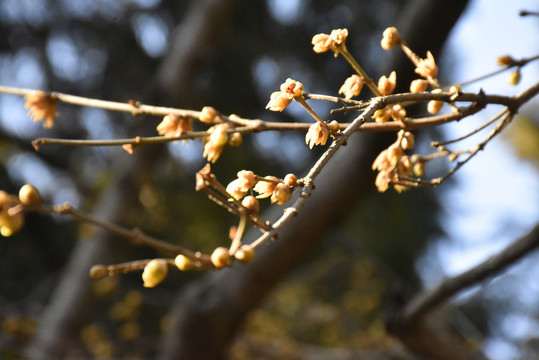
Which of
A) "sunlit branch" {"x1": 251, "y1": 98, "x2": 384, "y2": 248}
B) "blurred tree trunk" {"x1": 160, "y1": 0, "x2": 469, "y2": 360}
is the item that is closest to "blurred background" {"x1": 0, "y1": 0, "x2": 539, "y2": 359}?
"blurred tree trunk" {"x1": 160, "y1": 0, "x2": 469, "y2": 360}

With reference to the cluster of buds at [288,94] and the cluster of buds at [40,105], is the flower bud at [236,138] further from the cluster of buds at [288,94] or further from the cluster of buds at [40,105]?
the cluster of buds at [40,105]

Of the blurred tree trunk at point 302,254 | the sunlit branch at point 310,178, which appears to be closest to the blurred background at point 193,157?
the blurred tree trunk at point 302,254

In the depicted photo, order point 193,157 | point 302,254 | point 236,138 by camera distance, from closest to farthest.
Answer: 1. point 236,138
2. point 302,254
3. point 193,157

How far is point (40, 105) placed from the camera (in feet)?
2.11

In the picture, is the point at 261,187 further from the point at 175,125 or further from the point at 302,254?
the point at 302,254

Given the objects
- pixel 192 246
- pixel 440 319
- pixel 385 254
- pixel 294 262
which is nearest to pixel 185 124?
pixel 294 262

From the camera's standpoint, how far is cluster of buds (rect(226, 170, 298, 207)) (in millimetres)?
446

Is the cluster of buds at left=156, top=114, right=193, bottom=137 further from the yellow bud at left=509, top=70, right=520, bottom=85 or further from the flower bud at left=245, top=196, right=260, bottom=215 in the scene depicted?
the yellow bud at left=509, top=70, right=520, bottom=85

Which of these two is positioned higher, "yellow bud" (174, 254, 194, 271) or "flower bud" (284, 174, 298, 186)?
"yellow bud" (174, 254, 194, 271)

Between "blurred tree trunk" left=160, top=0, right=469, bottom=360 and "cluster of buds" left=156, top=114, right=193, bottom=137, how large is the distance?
3.15 feet

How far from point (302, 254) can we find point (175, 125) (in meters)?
1.22

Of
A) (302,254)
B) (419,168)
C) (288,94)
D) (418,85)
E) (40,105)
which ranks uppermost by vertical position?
(40,105)

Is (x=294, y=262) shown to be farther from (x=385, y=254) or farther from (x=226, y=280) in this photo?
(x=385, y=254)

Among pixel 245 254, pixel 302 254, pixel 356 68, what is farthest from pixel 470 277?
pixel 245 254
